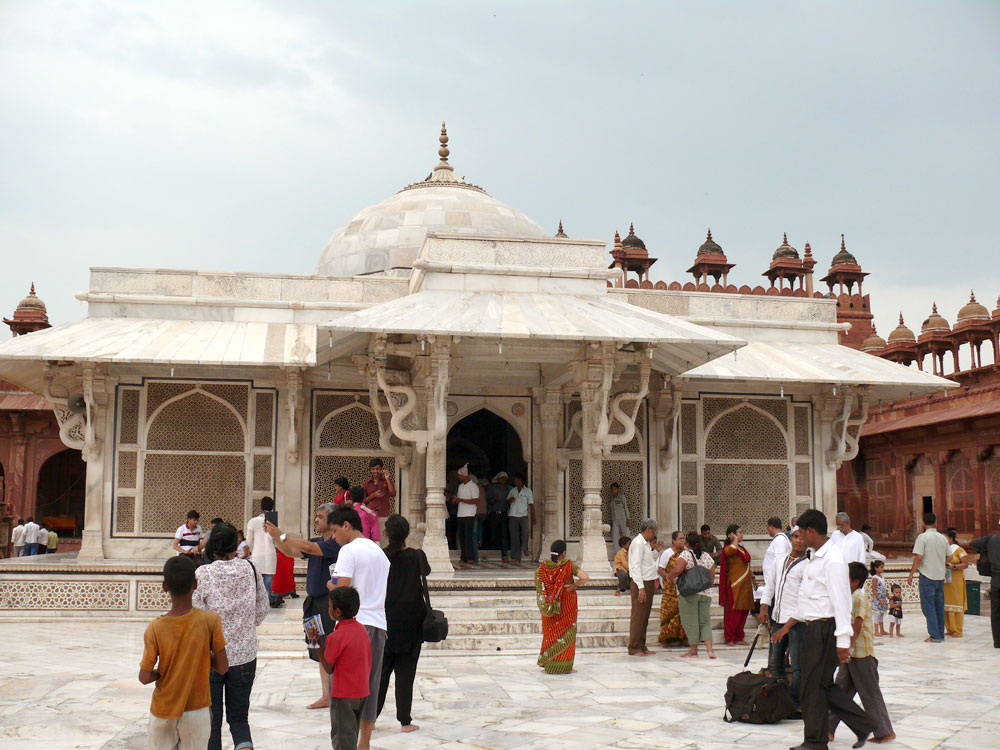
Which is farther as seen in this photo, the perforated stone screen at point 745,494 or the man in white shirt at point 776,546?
the perforated stone screen at point 745,494

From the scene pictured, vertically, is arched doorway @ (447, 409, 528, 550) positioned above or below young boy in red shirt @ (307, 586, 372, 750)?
above

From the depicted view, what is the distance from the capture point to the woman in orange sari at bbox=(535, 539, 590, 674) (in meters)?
8.20

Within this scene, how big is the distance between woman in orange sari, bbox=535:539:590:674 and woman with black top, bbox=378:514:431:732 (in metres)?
2.23

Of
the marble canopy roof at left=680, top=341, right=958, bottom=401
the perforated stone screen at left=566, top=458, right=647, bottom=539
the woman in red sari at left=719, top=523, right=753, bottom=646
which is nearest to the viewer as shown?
the woman in red sari at left=719, top=523, right=753, bottom=646

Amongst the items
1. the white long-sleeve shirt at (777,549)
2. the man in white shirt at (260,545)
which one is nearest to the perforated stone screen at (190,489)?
the man in white shirt at (260,545)

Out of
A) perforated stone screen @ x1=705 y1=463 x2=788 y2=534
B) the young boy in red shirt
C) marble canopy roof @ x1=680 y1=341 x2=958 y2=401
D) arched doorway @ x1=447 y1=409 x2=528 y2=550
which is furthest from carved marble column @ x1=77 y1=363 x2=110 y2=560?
the young boy in red shirt

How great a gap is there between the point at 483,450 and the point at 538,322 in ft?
17.9

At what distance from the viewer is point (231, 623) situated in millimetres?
5027

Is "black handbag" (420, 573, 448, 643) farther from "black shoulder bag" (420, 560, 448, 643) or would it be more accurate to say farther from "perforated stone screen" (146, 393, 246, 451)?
"perforated stone screen" (146, 393, 246, 451)

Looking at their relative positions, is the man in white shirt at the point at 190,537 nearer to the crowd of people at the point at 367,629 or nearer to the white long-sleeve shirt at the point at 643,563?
the crowd of people at the point at 367,629

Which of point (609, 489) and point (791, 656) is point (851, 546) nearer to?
point (791, 656)

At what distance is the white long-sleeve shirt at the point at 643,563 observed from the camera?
9359 millimetres

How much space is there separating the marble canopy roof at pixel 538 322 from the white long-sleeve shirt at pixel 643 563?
2337 mm

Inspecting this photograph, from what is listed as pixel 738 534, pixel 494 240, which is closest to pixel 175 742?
pixel 738 534
